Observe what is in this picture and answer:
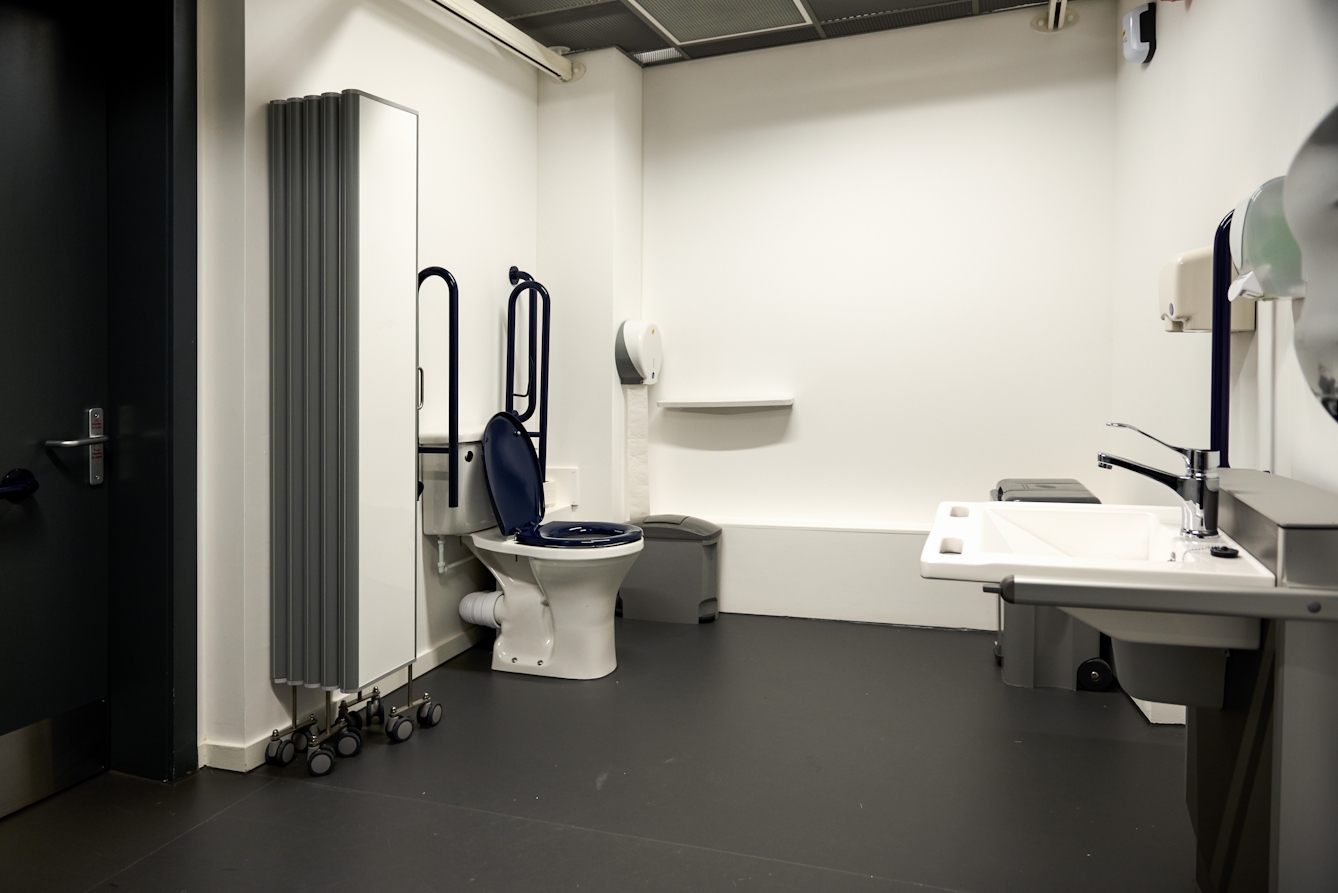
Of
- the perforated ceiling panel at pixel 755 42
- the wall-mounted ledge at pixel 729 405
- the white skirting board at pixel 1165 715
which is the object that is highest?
the perforated ceiling panel at pixel 755 42

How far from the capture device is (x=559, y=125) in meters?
4.13

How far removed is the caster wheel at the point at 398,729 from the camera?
103 inches

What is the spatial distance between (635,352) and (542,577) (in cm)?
131

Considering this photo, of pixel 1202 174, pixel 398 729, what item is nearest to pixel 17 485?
pixel 398 729

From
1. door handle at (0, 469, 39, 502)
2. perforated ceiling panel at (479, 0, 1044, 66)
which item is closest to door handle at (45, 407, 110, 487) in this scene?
door handle at (0, 469, 39, 502)

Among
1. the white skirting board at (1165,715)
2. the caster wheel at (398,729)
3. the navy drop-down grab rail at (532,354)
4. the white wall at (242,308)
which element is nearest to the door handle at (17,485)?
the white wall at (242,308)

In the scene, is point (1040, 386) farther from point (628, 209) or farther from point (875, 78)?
point (628, 209)

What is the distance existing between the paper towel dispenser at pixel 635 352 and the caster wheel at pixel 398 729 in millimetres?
1946

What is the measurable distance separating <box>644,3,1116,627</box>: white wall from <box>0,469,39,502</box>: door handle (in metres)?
2.69

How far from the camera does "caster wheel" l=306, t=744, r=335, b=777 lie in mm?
2383

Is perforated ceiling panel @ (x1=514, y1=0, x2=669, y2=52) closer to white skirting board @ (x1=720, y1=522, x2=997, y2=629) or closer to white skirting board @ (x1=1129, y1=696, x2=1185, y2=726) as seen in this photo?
white skirting board @ (x1=720, y1=522, x2=997, y2=629)

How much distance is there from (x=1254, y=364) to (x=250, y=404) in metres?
2.57

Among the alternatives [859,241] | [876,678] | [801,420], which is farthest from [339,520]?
[859,241]

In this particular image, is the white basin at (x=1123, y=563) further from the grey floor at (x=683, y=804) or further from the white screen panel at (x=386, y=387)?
the white screen panel at (x=386, y=387)
